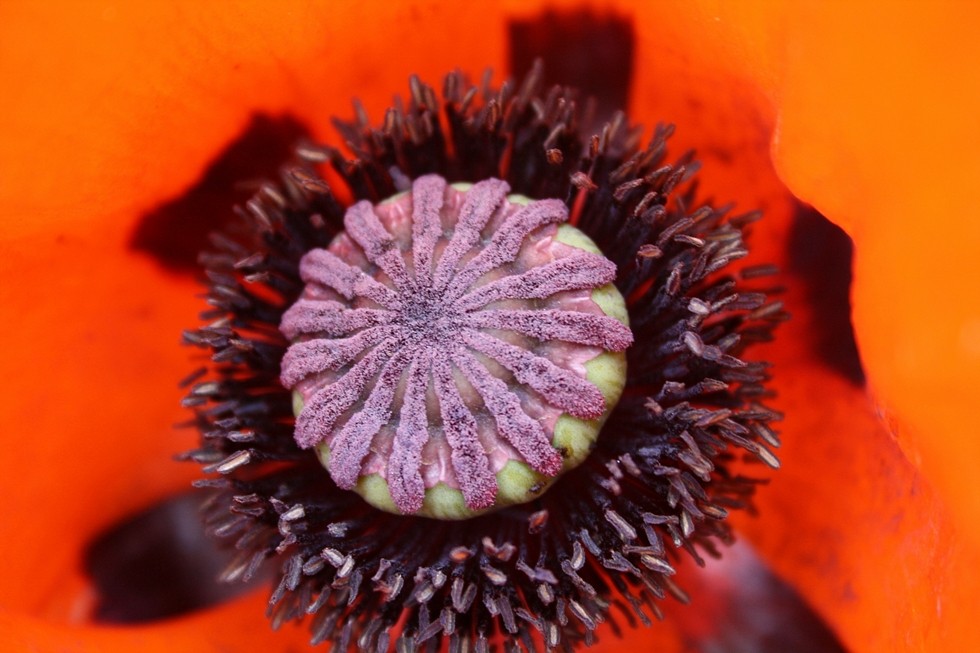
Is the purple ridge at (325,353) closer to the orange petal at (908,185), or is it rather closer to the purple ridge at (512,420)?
the purple ridge at (512,420)

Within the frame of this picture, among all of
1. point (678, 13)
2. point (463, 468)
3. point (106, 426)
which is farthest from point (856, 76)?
point (106, 426)

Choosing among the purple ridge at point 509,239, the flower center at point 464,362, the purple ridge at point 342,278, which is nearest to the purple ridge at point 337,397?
the flower center at point 464,362

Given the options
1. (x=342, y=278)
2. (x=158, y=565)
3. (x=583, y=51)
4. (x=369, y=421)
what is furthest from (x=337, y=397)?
(x=583, y=51)

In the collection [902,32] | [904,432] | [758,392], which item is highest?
[902,32]

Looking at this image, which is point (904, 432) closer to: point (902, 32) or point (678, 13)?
point (902, 32)

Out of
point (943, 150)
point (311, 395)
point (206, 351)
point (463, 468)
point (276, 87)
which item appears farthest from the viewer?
point (206, 351)

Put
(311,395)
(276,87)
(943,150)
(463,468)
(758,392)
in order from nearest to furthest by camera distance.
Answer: (943,150) < (463,468) < (311,395) < (758,392) < (276,87)
